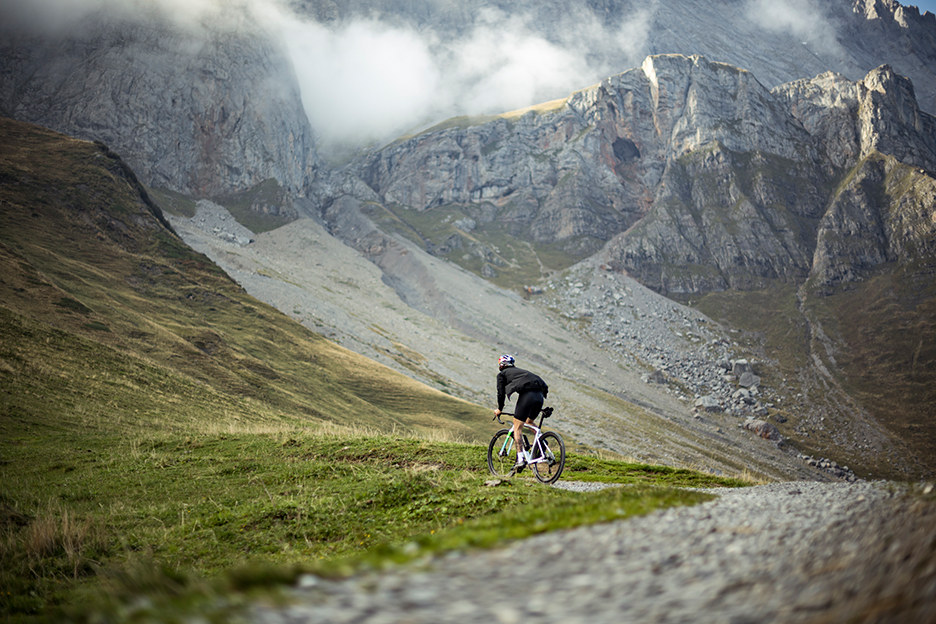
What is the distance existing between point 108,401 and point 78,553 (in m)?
19.8

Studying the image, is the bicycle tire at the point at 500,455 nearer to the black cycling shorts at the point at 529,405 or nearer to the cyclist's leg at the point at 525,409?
the cyclist's leg at the point at 525,409

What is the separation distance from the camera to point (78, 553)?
10.0 metres

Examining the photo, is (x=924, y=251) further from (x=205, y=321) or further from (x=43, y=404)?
(x=43, y=404)

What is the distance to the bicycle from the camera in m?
14.4

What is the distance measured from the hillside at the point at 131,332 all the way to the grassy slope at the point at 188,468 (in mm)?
221

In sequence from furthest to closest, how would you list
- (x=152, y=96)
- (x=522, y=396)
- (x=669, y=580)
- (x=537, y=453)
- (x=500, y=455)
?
(x=152, y=96) → (x=500, y=455) → (x=537, y=453) → (x=522, y=396) → (x=669, y=580)

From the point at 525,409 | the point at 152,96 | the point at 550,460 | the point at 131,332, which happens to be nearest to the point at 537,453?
the point at 550,460

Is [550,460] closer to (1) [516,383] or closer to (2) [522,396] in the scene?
(2) [522,396]

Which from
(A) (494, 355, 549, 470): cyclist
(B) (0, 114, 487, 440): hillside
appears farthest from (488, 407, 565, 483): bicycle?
(B) (0, 114, 487, 440): hillside

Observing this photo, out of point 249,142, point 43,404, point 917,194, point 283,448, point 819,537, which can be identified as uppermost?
point 917,194

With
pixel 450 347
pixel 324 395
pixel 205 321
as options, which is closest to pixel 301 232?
pixel 450 347

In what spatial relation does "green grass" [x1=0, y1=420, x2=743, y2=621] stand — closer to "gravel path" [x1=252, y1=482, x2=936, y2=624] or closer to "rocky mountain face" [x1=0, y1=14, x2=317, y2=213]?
"gravel path" [x1=252, y1=482, x2=936, y2=624]

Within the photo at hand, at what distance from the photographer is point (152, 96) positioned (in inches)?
6978

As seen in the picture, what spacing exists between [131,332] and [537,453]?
3921 centimetres
